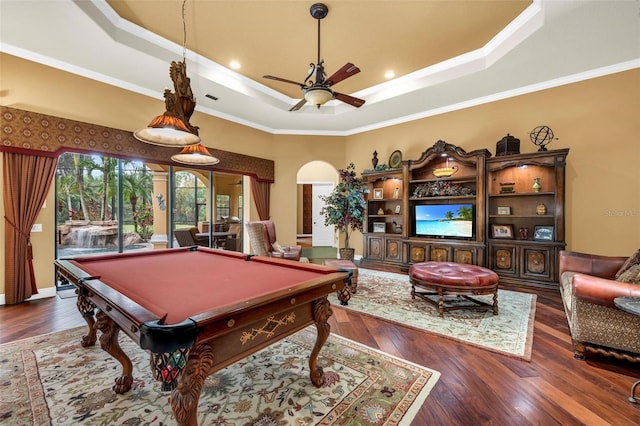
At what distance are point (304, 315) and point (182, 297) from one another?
76 centimetres

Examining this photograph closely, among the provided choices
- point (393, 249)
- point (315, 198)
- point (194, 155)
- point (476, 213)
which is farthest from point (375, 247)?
point (194, 155)

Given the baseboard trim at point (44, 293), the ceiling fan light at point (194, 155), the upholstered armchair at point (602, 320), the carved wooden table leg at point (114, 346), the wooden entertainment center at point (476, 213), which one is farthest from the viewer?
the wooden entertainment center at point (476, 213)

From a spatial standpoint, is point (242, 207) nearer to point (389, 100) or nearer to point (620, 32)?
point (389, 100)

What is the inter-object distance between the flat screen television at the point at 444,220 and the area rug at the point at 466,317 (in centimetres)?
137

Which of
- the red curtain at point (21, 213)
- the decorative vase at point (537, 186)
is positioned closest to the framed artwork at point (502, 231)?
the decorative vase at point (537, 186)

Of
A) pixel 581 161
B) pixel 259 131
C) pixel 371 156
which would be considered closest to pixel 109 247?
pixel 259 131

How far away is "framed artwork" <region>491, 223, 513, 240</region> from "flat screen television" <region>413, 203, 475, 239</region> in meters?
0.36

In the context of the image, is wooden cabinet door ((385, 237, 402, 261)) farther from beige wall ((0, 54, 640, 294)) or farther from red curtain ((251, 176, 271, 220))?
red curtain ((251, 176, 271, 220))

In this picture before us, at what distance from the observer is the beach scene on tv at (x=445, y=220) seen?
17.2ft

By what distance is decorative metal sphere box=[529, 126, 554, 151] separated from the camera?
4.54 meters

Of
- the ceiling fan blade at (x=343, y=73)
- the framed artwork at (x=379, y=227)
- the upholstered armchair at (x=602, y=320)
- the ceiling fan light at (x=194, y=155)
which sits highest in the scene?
the ceiling fan blade at (x=343, y=73)

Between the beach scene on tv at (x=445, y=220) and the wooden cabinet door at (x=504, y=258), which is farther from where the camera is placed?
the beach scene on tv at (x=445, y=220)

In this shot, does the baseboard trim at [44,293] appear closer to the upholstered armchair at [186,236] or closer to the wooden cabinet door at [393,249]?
the upholstered armchair at [186,236]

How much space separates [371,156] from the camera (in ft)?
22.7
